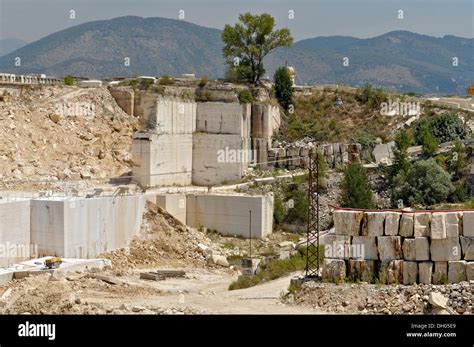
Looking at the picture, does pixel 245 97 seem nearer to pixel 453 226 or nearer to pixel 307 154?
pixel 307 154

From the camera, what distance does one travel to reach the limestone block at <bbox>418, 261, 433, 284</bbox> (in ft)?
68.2

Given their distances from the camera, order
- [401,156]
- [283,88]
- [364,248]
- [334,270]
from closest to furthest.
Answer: [364,248] → [334,270] → [401,156] → [283,88]

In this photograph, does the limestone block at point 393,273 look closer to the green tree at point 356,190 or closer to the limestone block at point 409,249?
the limestone block at point 409,249

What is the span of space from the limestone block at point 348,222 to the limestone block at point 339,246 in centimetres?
14

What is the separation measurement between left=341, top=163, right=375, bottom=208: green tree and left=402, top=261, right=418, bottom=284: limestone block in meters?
15.1

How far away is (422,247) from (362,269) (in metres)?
1.51

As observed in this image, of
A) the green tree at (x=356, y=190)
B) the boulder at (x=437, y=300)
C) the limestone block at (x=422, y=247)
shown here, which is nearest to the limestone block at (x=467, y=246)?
the limestone block at (x=422, y=247)

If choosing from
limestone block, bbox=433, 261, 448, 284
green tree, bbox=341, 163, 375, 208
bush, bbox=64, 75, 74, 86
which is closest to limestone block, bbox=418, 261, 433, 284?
limestone block, bbox=433, 261, 448, 284

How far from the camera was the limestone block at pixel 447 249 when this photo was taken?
814 inches

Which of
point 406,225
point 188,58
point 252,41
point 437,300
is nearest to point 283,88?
point 252,41

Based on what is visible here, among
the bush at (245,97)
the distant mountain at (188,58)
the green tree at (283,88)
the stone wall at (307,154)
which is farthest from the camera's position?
the distant mountain at (188,58)

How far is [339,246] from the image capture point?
21422 millimetres

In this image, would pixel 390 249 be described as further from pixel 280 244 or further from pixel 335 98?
pixel 335 98
